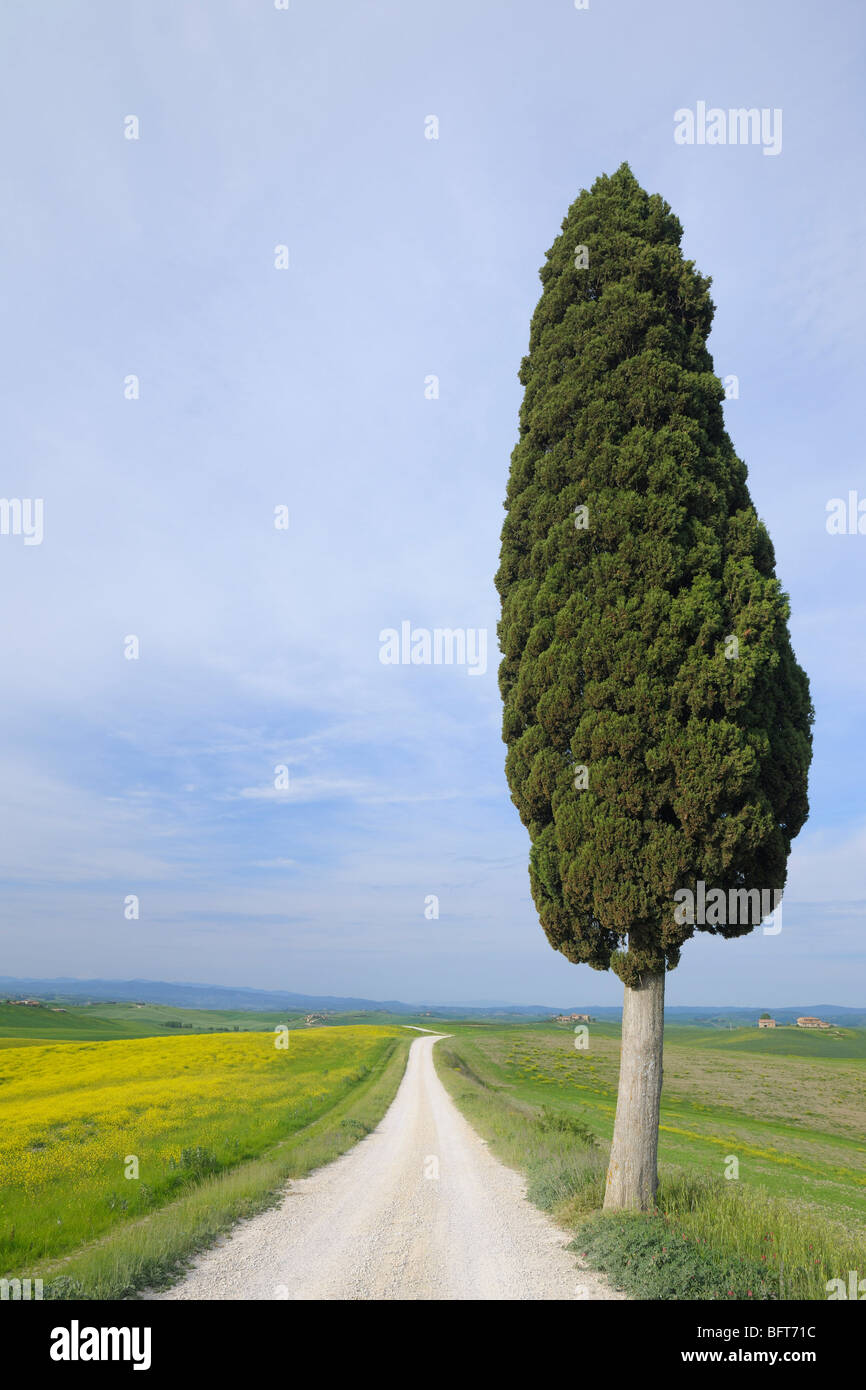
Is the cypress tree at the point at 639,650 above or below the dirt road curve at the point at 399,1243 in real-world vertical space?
above

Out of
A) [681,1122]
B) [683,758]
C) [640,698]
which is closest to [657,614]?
[640,698]

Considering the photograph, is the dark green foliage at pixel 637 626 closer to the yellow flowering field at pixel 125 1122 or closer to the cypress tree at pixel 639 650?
the cypress tree at pixel 639 650

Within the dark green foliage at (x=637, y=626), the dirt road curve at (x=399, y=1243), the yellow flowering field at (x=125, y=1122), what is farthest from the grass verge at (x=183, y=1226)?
the dark green foliage at (x=637, y=626)

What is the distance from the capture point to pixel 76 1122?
17.6 meters

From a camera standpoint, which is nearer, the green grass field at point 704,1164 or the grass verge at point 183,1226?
the grass verge at point 183,1226

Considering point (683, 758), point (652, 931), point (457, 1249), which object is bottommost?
point (457, 1249)

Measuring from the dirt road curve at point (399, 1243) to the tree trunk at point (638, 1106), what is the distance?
48.4 inches

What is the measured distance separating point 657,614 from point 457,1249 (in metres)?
9.59

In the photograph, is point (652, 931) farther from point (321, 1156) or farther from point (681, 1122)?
point (681, 1122)

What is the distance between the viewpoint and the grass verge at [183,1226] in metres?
7.18

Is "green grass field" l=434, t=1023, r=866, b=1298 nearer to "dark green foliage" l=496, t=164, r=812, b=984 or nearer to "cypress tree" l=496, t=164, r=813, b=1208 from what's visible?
"cypress tree" l=496, t=164, r=813, b=1208

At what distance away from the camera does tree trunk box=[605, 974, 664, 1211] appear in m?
9.47

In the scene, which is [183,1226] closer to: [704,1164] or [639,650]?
[639,650]

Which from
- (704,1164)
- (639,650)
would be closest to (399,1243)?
(639,650)
